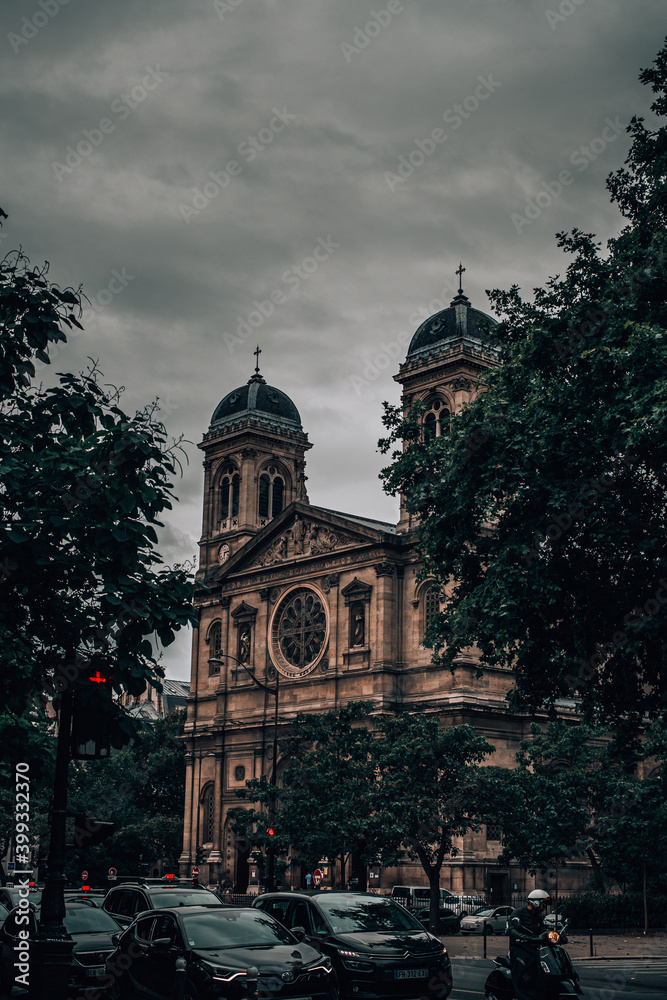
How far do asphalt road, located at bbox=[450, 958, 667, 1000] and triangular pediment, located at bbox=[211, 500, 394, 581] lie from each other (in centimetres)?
3184

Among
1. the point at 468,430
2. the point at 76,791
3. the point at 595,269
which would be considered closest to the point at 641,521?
the point at 468,430

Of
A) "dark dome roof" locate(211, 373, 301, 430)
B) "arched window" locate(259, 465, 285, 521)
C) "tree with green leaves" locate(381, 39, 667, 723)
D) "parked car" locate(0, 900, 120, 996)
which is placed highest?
"dark dome roof" locate(211, 373, 301, 430)

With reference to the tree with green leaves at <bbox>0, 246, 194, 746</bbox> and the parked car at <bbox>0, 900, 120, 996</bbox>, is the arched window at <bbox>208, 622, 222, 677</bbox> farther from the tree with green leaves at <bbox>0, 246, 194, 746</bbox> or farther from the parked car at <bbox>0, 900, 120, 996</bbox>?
the tree with green leaves at <bbox>0, 246, 194, 746</bbox>

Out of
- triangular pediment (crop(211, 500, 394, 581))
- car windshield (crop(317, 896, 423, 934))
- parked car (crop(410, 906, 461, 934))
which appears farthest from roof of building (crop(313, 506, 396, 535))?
car windshield (crop(317, 896, 423, 934))

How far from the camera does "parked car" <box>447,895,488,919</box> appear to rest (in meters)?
47.2

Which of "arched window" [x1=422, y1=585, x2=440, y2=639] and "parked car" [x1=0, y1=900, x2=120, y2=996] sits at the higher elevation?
"arched window" [x1=422, y1=585, x2=440, y2=639]

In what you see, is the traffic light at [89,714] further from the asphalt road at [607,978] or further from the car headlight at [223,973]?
the asphalt road at [607,978]

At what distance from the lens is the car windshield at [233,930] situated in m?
14.2

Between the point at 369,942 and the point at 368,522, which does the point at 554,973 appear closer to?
the point at 369,942

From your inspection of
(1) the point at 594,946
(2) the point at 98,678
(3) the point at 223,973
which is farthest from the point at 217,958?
(1) the point at 594,946

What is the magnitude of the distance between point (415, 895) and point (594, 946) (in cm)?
1477

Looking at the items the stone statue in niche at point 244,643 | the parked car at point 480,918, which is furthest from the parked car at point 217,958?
the stone statue in niche at point 244,643

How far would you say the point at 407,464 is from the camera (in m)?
27.4

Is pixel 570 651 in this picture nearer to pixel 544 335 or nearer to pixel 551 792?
pixel 544 335
